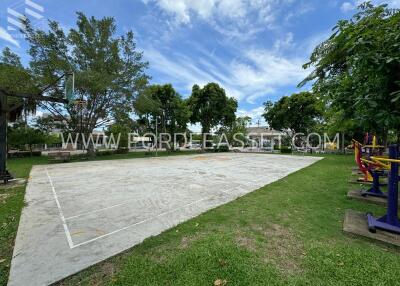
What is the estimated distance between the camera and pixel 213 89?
87.0 feet

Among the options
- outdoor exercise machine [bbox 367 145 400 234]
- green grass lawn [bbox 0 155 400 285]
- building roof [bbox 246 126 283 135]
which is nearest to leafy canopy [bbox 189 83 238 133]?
building roof [bbox 246 126 283 135]

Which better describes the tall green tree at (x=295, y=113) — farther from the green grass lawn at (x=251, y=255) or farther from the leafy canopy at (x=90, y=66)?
the green grass lawn at (x=251, y=255)

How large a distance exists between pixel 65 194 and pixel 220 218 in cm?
459

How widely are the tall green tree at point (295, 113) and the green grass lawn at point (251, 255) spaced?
2593 cm

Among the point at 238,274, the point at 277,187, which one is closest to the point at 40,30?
the point at 277,187

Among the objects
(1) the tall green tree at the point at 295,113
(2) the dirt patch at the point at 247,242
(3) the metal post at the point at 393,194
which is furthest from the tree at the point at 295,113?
(2) the dirt patch at the point at 247,242

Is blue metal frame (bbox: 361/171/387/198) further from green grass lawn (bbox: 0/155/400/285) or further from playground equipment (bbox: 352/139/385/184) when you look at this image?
green grass lawn (bbox: 0/155/400/285)

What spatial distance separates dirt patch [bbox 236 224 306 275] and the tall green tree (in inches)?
1054

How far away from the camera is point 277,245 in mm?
2947

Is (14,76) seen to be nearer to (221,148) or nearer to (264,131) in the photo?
(221,148)

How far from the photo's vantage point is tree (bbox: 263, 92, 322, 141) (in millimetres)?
27391

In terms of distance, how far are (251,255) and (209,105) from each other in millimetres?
24962

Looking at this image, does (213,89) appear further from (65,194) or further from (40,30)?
(65,194)

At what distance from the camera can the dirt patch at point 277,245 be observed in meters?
2.52
